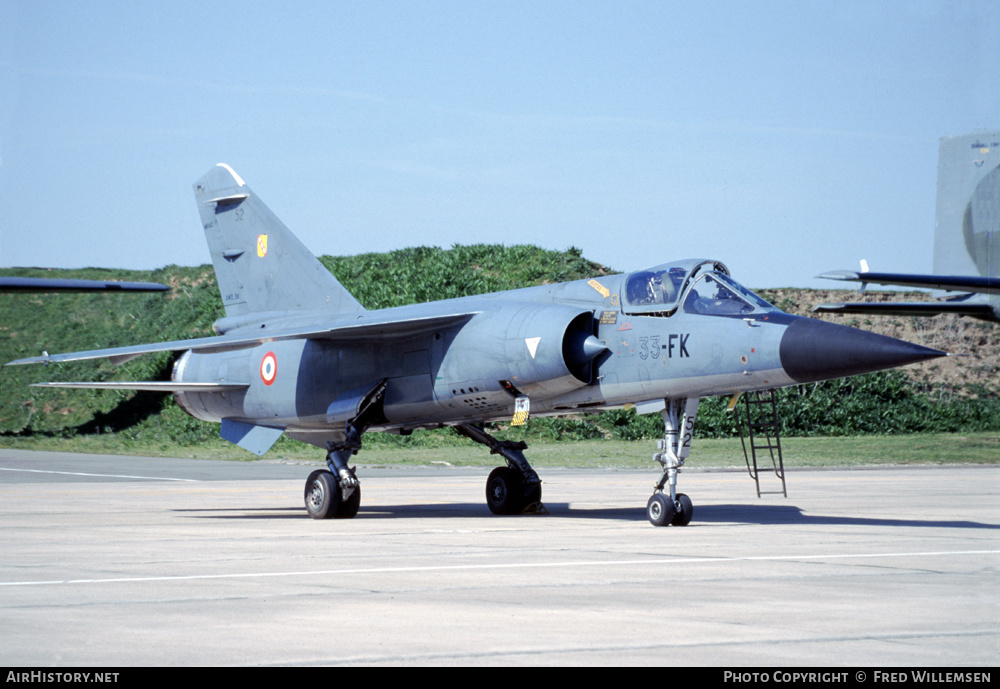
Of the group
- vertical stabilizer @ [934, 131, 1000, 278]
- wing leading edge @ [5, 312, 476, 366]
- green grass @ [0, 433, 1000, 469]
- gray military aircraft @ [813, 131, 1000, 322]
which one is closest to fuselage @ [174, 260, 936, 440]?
wing leading edge @ [5, 312, 476, 366]

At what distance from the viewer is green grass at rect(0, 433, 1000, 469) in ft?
94.0

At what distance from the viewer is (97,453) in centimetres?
3547

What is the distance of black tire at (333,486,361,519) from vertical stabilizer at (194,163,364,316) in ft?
11.8

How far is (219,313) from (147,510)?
99.7 feet

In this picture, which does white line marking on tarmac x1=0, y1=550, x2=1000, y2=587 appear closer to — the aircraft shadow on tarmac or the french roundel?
the aircraft shadow on tarmac

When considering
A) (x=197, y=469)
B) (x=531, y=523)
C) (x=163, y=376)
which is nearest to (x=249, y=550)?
(x=531, y=523)

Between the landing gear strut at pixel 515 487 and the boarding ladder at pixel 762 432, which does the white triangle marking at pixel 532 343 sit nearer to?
the boarding ladder at pixel 762 432

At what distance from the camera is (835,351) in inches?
453

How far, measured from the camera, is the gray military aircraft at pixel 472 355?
494 inches

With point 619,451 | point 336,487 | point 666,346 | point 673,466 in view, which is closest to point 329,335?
point 336,487

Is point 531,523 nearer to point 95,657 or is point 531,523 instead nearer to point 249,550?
point 249,550

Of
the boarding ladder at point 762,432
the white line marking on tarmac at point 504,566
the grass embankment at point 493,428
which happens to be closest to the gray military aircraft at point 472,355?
the boarding ladder at point 762,432

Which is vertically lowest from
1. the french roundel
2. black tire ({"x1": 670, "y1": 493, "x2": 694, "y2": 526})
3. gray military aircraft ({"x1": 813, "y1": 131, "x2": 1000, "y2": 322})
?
black tire ({"x1": 670, "y1": 493, "x2": 694, "y2": 526})

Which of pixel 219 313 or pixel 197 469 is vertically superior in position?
pixel 219 313
